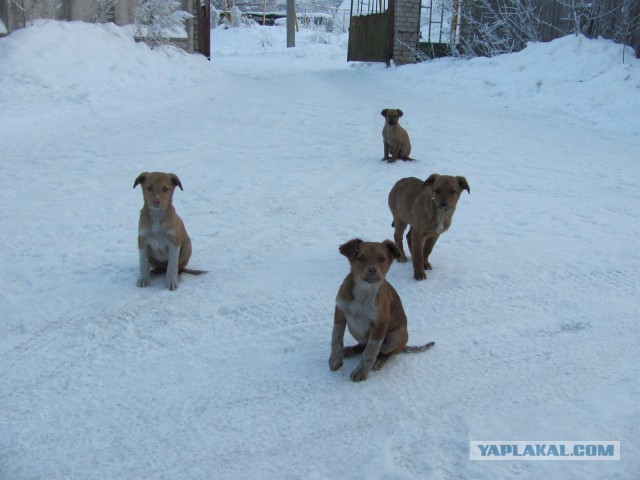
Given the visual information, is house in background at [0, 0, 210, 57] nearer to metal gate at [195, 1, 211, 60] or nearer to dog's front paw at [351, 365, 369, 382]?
metal gate at [195, 1, 211, 60]

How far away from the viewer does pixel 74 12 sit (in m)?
15.8

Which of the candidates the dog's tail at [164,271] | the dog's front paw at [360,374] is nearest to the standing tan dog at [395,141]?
the dog's tail at [164,271]

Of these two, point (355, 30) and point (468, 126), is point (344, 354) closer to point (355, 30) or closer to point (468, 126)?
point (468, 126)

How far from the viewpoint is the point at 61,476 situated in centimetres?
320

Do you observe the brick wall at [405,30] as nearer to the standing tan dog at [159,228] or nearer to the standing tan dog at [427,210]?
the standing tan dog at [427,210]

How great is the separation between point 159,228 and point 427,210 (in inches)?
88.1

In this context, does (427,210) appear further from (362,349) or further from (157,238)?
(157,238)

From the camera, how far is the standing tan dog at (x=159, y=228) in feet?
17.5

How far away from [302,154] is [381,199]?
247cm

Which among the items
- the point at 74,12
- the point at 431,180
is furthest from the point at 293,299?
the point at 74,12

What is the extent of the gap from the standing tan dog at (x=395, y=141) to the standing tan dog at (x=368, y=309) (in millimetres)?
5961

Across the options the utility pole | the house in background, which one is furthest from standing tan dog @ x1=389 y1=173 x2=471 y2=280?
the utility pole
